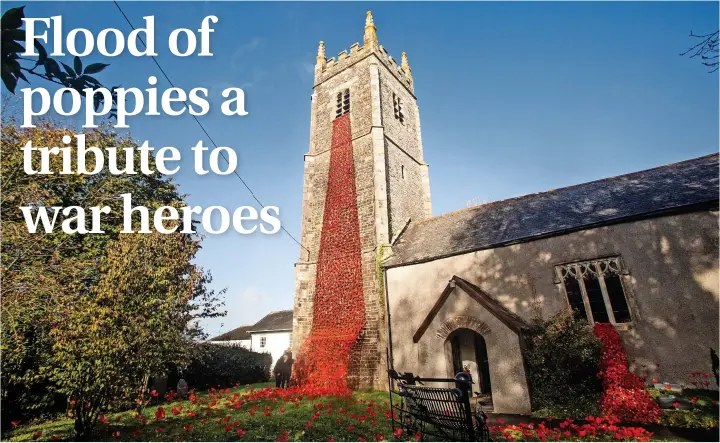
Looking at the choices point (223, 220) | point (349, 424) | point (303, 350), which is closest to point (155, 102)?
point (223, 220)

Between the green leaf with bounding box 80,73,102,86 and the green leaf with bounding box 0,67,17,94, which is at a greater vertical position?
the green leaf with bounding box 80,73,102,86

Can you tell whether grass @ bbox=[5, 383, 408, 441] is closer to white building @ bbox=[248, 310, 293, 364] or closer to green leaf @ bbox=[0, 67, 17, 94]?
green leaf @ bbox=[0, 67, 17, 94]

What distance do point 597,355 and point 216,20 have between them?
1335 cm

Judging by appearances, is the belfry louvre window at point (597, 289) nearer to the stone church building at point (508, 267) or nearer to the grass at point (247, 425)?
the stone church building at point (508, 267)

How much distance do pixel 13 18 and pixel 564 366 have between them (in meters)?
12.8

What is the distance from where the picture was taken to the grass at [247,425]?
8.11 m

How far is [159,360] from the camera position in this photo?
8.39 metres

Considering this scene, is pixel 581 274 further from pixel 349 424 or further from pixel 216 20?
pixel 216 20

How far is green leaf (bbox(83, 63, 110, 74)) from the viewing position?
2759 mm

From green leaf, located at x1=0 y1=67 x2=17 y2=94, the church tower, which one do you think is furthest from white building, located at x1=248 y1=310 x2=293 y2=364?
green leaf, located at x1=0 y1=67 x2=17 y2=94

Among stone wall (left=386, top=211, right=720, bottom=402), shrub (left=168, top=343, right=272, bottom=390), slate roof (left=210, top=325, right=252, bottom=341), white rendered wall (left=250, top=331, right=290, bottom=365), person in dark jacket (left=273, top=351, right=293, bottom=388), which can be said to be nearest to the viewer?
stone wall (left=386, top=211, right=720, bottom=402)

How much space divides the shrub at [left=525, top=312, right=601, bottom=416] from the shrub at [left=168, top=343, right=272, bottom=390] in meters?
14.0

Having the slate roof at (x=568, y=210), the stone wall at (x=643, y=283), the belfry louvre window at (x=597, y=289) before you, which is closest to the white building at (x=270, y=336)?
the slate roof at (x=568, y=210)

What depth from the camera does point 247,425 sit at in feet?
30.2
